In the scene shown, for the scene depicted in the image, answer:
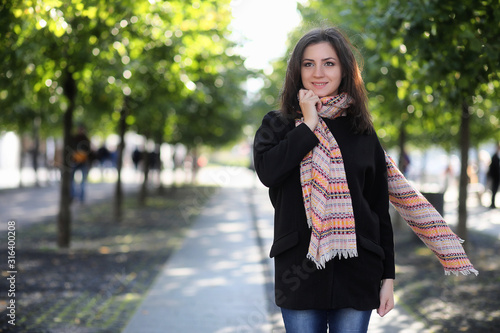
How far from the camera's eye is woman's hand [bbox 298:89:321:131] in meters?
2.28

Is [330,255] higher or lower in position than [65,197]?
higher

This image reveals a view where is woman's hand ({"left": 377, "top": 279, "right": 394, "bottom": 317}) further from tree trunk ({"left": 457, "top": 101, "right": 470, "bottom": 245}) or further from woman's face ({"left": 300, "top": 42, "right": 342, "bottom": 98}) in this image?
tree trunk ({"left": 457, "top": 101, "right": 470, "bottom": 245})

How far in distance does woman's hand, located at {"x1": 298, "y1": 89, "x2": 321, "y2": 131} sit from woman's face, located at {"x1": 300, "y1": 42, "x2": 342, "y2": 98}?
0.22 ft

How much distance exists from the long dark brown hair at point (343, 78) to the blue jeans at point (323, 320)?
0.75 metres

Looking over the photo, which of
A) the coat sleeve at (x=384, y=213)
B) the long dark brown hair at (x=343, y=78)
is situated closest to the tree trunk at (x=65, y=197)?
the long dark brown hair at (x=343, y=78)

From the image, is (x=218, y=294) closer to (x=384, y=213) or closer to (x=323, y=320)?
(x=323, y=320)

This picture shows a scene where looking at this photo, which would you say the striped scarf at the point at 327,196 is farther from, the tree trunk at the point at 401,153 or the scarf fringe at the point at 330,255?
the tree trunk at the point at 401,153

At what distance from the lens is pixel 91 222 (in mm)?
12945

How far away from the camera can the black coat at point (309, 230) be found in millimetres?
2248

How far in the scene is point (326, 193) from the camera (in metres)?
2.24

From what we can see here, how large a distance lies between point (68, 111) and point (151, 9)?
2.58 metres

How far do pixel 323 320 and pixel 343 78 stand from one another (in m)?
1.01

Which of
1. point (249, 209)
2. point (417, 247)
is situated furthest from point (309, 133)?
point (249, 209)

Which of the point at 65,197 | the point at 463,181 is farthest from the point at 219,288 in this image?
the point at 463,181
